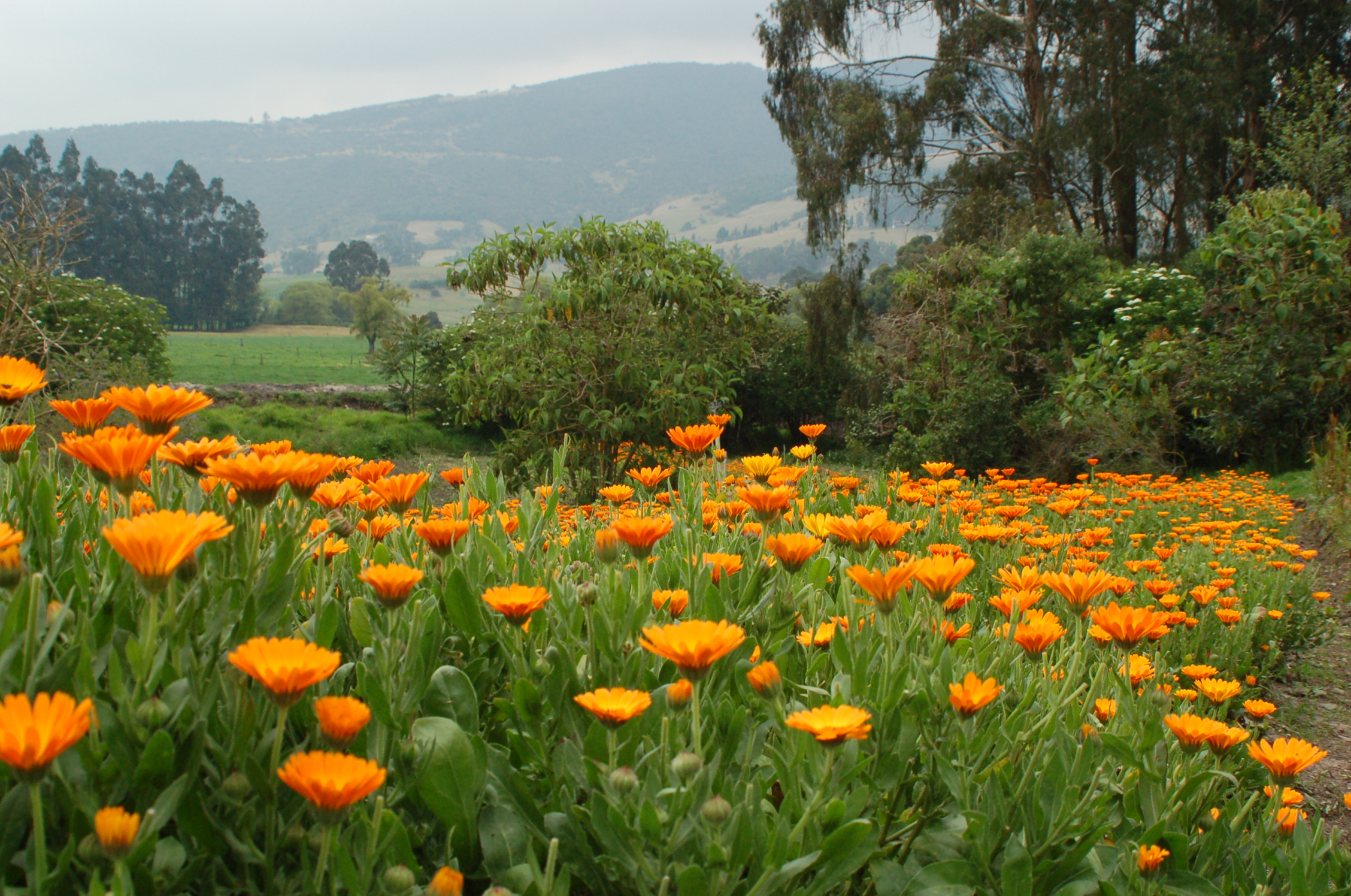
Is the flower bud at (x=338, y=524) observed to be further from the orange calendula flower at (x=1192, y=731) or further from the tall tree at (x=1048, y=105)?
the tall tree at (x=1048, y=105)

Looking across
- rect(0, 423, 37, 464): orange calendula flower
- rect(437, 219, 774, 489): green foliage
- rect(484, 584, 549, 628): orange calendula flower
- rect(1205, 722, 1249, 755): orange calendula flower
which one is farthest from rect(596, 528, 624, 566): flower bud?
rect(437, 219, 774, 489): green foliage

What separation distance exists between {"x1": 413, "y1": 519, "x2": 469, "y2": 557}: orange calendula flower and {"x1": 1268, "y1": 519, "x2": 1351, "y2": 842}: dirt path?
212cm

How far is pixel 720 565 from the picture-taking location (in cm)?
125

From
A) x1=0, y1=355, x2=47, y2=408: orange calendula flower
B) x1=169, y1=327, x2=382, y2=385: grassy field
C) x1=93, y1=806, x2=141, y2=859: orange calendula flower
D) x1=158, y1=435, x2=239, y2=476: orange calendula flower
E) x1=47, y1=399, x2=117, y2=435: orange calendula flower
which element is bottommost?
x1=169, y1=327, x2=382, y2=385: grassy field

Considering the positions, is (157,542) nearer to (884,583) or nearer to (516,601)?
(516,601)

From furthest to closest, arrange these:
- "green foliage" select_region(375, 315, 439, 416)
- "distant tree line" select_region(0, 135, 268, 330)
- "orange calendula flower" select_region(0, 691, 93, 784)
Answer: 1. "distant tree line" select_region(0, 135, 268, 330)
2. "green foliage" select_region(375, 315, 439, 416)
3. "orange calendula flower" select_region(0, 691, 93, 784)

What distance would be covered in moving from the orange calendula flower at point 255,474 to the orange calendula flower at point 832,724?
54 cm

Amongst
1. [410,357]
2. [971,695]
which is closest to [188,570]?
[971,695]

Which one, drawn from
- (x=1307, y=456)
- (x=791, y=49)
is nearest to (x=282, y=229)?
(x=791, y=49)

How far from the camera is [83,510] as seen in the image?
1.06 metres

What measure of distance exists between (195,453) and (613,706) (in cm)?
56

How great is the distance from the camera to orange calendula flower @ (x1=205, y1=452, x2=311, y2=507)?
72 cm

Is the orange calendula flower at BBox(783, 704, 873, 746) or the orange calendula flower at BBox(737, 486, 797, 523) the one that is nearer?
the orange calendula flower at BBox(783, 704, 873, 746)

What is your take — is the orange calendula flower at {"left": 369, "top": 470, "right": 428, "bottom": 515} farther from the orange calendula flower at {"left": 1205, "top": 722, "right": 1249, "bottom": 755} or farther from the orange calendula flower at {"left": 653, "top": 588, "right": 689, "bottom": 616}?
the orange calendula flower at {"left": 1205, "top": 722, "right": 1249, "bottom": 755}
